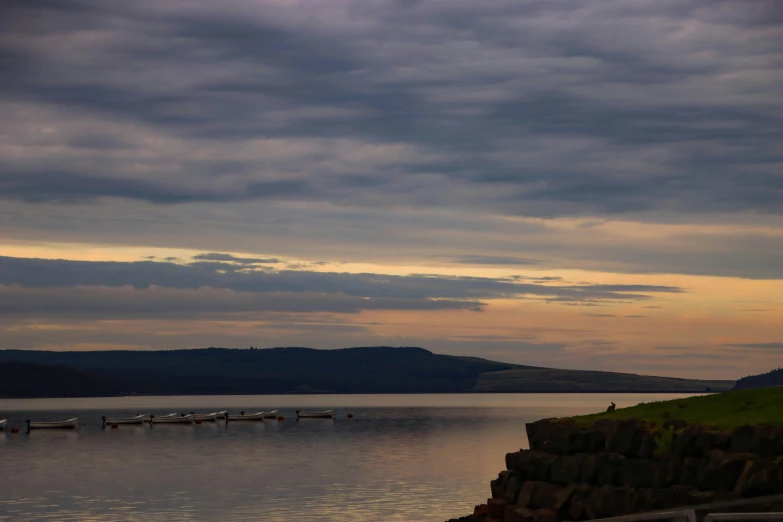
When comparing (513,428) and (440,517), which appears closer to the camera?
(440,517)

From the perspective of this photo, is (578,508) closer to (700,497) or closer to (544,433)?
(700,497)

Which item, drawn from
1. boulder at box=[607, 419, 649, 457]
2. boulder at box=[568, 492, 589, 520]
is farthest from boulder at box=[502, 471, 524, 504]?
boulder at box=[607, 419, 649, 457]

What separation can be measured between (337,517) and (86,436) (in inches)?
4994

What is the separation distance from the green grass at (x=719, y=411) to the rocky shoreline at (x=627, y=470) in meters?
1.27

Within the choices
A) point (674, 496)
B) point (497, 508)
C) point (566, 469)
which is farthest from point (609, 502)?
point (497, 508)

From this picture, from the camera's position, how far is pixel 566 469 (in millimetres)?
45531

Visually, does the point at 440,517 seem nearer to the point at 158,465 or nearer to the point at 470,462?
the point at 470,462

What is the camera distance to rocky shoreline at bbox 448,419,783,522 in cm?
3794

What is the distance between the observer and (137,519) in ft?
228

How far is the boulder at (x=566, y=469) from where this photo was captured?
147 ft

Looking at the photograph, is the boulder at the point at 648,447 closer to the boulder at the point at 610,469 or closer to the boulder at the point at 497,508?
the boulder at the point at 610,469

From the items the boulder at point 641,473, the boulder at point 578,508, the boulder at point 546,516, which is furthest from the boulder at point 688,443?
the boulder at point 546,516

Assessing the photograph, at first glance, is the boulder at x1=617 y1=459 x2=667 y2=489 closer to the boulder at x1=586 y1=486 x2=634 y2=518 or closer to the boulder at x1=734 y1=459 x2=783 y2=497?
the boulder at x1=586 y1=486 x2=634 y2=518

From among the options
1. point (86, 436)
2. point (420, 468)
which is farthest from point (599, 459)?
point (86, 436)
